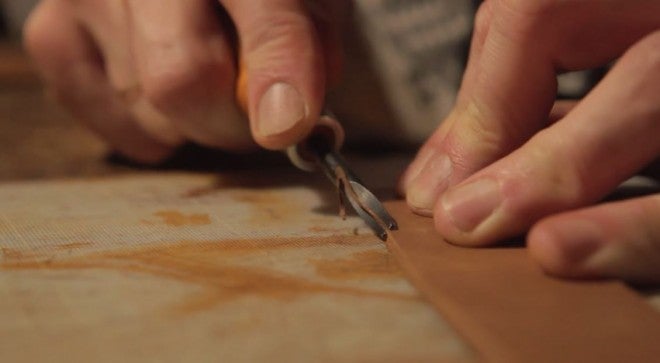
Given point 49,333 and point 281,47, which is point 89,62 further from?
point 49,333

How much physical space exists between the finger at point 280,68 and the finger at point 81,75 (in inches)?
12.7

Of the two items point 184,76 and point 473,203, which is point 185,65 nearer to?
point 184,76

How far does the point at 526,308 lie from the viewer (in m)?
0.49

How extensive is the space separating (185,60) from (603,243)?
0.52m

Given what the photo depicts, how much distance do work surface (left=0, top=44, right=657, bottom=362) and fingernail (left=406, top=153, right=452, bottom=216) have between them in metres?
0.06

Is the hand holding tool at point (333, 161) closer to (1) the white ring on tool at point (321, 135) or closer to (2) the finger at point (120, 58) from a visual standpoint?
(1) the white ring on tool at point (321, 135)

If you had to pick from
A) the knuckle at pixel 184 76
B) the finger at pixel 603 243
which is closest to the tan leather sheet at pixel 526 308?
the finger at pixel 603 243

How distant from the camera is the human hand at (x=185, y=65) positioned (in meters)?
0.78

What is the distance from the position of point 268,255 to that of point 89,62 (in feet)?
1.98

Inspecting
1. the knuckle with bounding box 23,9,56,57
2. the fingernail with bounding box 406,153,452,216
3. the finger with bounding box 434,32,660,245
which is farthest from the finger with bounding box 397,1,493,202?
the knuckle with bounding box 23,9,56,57

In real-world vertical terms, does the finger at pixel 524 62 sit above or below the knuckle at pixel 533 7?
below

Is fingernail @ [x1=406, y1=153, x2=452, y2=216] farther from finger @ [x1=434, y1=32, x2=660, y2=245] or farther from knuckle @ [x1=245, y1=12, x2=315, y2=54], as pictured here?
knuckle @ [x1=245, y1=12, x2=315, y2=54]

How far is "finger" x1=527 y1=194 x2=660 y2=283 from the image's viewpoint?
0.53 metres

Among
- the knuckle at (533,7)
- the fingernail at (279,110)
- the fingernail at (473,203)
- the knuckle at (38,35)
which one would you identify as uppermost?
the knuckle at (533,7)
